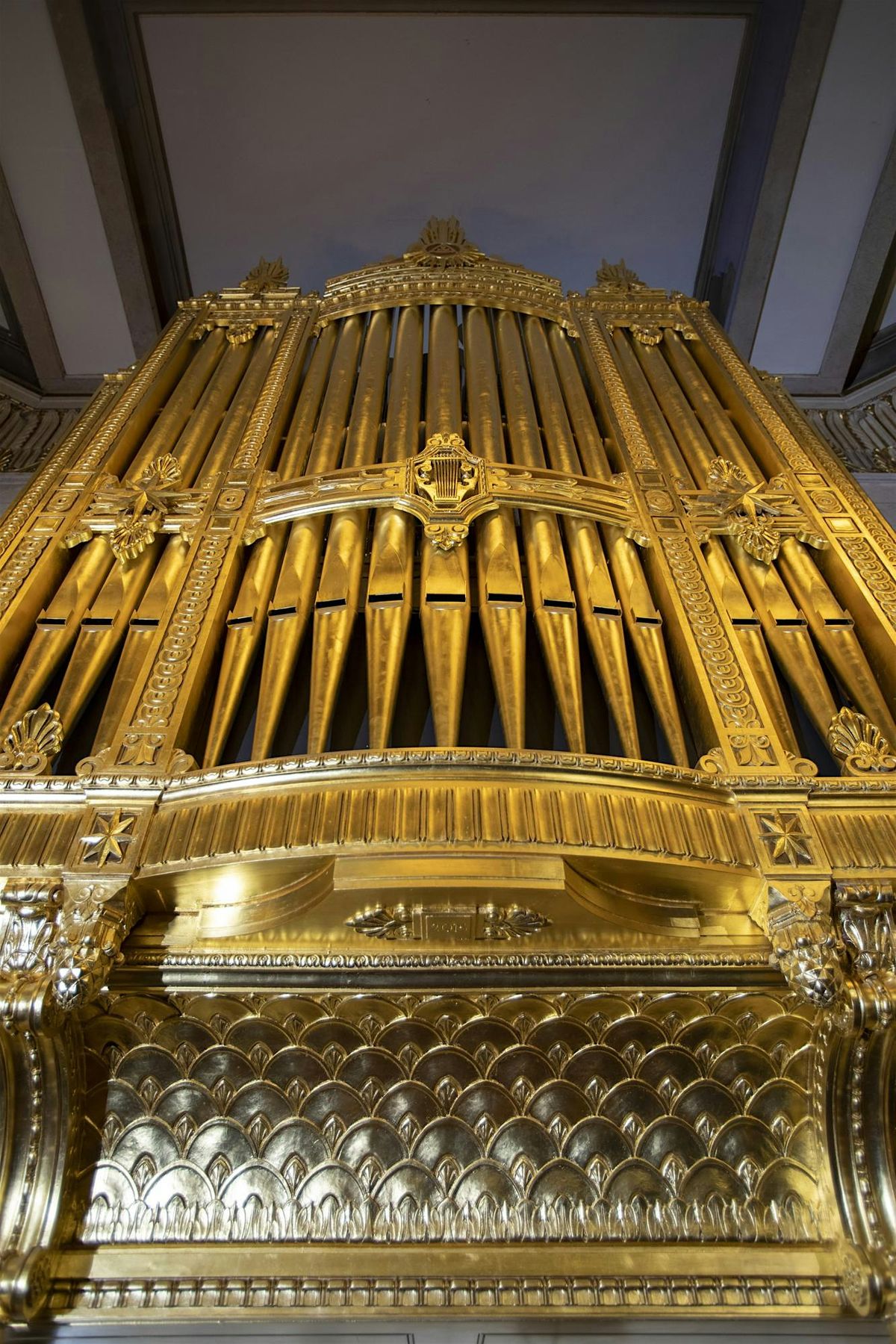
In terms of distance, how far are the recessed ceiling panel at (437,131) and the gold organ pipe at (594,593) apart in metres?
2.74

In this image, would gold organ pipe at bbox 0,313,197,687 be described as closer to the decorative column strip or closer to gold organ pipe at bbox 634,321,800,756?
the decorative column strip

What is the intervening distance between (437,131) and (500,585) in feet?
16.2

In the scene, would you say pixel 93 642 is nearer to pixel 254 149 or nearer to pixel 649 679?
pixel 649 679

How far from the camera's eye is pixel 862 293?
658cm

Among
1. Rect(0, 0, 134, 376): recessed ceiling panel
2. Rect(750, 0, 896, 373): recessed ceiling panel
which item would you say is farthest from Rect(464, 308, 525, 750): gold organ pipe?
Rect(0, 0, 134, 376): recessed ceiling panel

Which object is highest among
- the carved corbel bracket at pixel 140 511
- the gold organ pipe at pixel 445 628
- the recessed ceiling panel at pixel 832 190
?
the recessed ceiling panel at pixel 832 190

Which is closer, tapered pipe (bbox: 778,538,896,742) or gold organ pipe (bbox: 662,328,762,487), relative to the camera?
tapered pipe (bbox: 778,538,896,742)

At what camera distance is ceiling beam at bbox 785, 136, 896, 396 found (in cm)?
631

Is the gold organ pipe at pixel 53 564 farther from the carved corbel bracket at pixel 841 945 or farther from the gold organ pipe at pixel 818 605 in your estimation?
the gold organ pipe at pixel 818 605

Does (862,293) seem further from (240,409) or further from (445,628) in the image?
(445,628)

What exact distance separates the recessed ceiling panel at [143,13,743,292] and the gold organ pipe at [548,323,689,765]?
3.05m

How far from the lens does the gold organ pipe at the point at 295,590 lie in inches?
117

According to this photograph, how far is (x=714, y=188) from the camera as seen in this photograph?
6848mm

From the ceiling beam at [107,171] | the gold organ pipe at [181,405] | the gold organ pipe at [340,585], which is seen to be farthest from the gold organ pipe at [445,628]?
the ceiling beam at [107,171]
